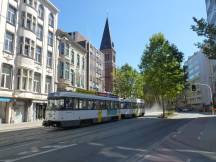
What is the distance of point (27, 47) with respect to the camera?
34.6 meters

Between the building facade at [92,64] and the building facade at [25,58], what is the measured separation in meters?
19.3

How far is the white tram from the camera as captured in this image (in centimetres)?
2241

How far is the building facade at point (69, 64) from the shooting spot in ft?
146


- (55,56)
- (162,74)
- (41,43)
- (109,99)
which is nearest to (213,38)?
(109,99)

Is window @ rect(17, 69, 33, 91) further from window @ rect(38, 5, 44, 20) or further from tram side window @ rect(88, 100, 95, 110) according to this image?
tram side window @ rect(88, 100, 95, 110)

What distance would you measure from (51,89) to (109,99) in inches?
448

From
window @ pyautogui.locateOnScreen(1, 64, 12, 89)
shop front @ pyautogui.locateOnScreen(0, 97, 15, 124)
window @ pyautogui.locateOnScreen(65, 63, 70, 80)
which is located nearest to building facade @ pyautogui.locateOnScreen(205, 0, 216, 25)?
window @ pyautogui.locateOnScreen(65, 63, 70, 80)

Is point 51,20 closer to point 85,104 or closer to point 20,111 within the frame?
point 20,111

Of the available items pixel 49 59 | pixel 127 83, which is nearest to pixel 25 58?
pixel 49 59

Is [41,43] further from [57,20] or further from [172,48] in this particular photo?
[172,48]

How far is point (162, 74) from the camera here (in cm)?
5353

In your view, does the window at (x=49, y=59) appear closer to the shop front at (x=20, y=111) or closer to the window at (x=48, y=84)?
the window at (x=48, y=84)

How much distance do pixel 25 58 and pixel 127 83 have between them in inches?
1858

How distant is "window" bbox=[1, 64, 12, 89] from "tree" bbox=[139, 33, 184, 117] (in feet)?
97.9
